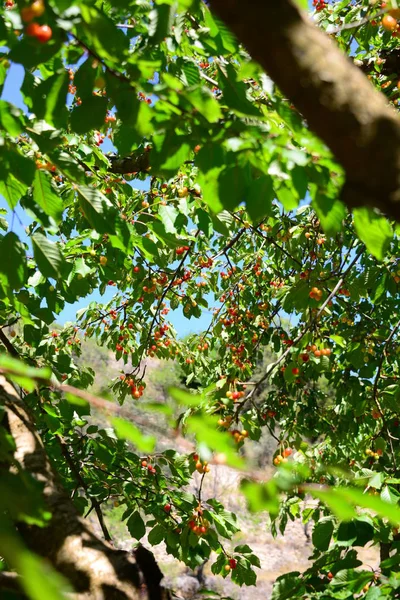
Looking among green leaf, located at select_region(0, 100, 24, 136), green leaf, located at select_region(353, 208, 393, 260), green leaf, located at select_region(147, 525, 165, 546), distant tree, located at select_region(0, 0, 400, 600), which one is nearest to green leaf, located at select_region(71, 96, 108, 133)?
distant tree, located at select_region(0, 0, 400, 600)

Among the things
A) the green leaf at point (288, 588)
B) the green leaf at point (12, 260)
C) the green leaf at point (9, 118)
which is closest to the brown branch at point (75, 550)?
the green leaf at point (12, 260)

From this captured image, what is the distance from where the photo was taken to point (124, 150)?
1.53m

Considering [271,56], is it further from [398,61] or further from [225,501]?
[225,501]

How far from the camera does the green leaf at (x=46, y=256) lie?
142cm

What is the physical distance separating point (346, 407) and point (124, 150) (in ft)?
11.7

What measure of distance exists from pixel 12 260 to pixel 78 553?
72cm

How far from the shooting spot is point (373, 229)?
40.9 inches

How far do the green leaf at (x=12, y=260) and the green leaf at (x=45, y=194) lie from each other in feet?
0.40

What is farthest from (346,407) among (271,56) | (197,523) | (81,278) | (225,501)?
(225,501)

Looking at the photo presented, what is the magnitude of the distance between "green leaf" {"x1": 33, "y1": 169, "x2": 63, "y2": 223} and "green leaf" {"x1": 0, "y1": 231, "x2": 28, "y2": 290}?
12 cm

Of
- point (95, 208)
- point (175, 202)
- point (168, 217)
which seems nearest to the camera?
point (95, 208)

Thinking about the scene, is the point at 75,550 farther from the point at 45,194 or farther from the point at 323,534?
the point at 323,534

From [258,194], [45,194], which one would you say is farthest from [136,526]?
[258,194]

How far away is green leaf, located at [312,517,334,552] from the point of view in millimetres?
1854
